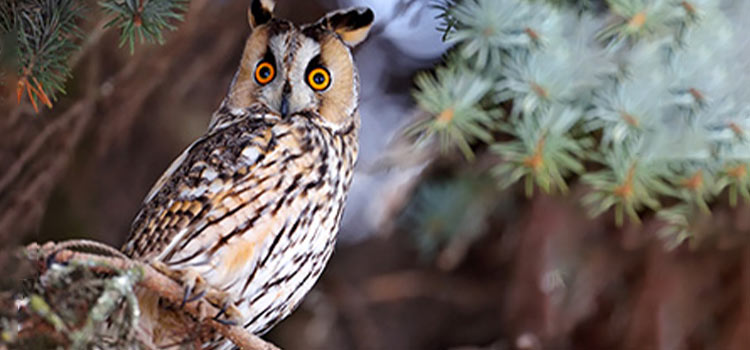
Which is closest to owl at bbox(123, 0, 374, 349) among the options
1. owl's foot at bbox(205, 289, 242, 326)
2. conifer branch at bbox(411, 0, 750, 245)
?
owl's foot at bbox(205, 289, 242, 326)

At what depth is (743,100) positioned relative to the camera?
1.05 metres

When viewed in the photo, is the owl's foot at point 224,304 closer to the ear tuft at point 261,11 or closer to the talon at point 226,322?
the talon at point 226,322

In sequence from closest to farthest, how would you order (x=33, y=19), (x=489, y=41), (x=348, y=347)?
(x=33, y=19) → (x=489, y=41) → (x=348, y=347)

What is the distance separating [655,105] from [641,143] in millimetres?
53

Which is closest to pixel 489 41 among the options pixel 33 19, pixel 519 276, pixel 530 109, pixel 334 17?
pixel 530 109

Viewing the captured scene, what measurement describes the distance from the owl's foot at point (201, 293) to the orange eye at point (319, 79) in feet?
0.96

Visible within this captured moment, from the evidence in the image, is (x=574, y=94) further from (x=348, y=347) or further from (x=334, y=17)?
(x=348, y=347)

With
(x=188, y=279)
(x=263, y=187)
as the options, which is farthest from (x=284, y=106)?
(x=188, y=279)

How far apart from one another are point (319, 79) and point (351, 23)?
9 centimetres

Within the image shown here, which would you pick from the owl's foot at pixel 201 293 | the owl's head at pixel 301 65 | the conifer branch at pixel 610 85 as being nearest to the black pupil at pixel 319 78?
the owl's head at pixel 301 65

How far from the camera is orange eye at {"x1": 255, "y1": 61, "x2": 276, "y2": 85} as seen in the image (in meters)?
1.00

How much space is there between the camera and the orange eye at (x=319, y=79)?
1.01 m

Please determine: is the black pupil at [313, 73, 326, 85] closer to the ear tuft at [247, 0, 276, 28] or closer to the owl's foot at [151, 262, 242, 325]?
the ear tuft at [247, 0, 276, 28]

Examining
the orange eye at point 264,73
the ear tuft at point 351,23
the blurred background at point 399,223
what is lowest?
the blurred background at point 399,223
